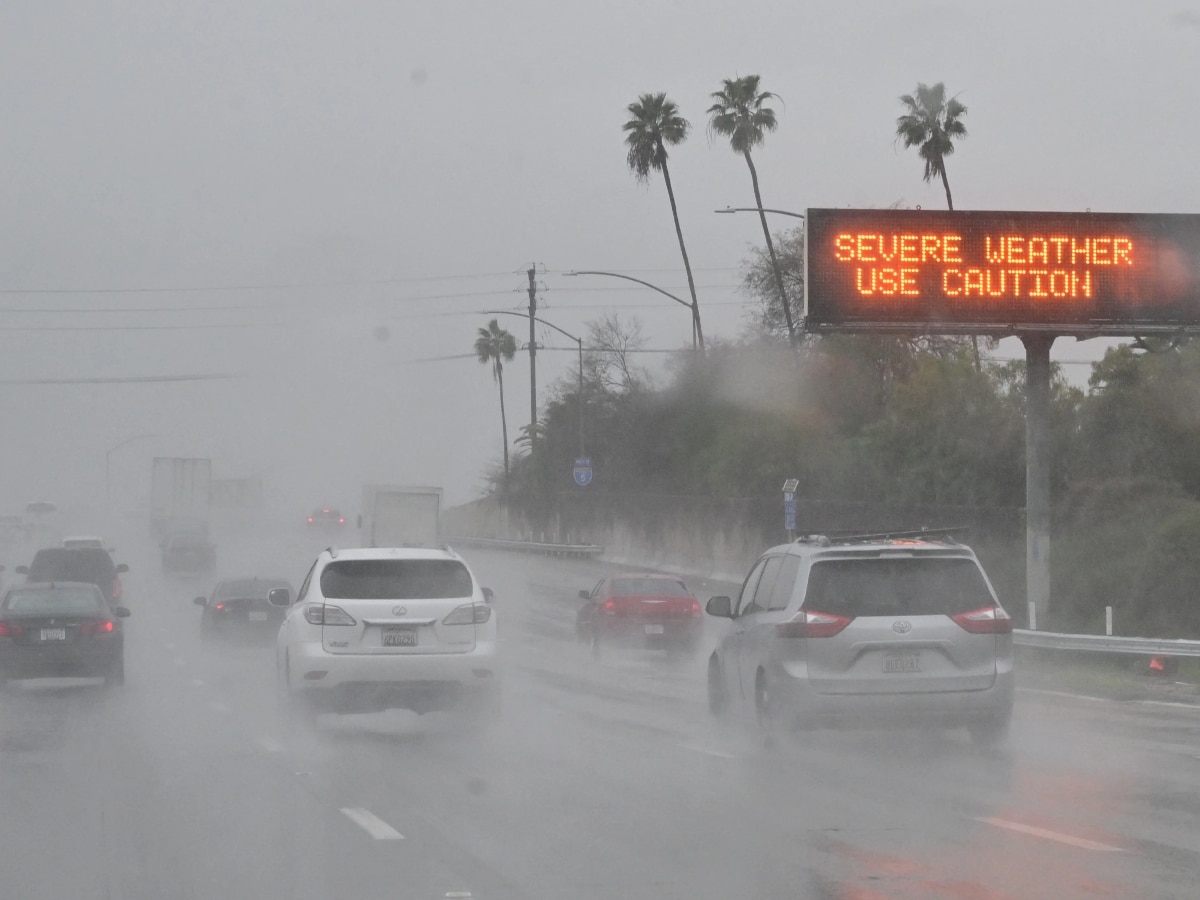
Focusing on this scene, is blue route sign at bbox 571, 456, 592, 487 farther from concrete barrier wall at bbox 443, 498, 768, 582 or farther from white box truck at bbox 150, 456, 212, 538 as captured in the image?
white box truck at bbox 150, 456, 212, 538

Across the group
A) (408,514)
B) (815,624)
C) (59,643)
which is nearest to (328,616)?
(815,624)

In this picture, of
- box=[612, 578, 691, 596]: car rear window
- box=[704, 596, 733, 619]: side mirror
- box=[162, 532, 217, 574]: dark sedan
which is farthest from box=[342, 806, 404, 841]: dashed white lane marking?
box=[162, 532, 217, 574]: dark sedan

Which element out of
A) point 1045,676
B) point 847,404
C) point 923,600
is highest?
point 847,404

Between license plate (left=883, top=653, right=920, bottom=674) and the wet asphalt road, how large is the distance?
0.79m

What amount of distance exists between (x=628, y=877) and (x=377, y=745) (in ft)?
25.5

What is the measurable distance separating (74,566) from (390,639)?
2413 centimetres

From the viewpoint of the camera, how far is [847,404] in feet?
194

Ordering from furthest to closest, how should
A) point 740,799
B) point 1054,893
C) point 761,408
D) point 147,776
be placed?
point 761,408 → point 147,776 → point 740,799 → point 1054,893

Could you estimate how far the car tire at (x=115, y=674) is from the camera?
24297mm

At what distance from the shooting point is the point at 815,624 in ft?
48.5

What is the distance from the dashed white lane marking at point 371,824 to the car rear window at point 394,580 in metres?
5.39

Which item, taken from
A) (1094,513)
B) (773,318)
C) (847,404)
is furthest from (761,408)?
(1094,513)

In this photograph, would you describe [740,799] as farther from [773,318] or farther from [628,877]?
[773,318]

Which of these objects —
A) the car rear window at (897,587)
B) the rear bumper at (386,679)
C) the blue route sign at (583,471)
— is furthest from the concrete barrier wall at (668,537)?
the car rear window at (897,587)
